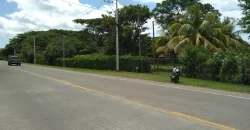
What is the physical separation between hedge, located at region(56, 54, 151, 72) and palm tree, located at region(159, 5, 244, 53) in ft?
12.8

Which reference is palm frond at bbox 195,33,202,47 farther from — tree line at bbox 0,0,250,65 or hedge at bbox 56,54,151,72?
hedge at bbox 56,54,151,72

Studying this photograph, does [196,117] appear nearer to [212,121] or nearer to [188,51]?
[212,121]

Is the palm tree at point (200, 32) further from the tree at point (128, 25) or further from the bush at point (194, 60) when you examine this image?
the tree at point (128, 25)

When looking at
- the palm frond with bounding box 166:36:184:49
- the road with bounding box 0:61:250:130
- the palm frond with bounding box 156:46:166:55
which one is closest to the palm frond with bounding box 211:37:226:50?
the palm frond with bounding box 166:36:184:49

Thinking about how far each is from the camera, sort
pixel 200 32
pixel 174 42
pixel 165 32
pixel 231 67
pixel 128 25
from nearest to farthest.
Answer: pixel 231 67 → pixel 200 32 → pixel 174 42 → pixel 128 25 → pixel 165 32

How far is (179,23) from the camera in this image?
103 feet

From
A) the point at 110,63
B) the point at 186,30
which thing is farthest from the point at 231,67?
the point at 110,63

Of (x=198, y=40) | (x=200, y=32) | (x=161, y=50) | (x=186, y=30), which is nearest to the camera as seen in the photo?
(x=198, y=40)

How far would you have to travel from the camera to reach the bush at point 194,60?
22.0 metres

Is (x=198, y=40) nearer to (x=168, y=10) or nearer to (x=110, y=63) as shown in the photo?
(x=110, y=63)

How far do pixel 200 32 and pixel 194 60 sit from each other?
8073 millimetres

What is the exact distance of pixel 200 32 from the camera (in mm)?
29438

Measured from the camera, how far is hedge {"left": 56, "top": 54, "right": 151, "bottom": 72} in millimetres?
28923

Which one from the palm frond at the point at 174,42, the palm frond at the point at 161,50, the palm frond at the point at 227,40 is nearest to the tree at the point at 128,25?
the palm frond at the point at 161,50
